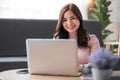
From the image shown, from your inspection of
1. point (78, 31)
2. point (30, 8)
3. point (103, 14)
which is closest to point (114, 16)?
point (103, 14)

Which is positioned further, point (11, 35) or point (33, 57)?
point (11, 35)

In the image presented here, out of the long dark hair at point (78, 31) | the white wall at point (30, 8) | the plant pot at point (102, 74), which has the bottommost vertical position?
the plant pot at point (102, 74)

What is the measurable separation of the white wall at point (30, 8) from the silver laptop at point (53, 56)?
290 cm

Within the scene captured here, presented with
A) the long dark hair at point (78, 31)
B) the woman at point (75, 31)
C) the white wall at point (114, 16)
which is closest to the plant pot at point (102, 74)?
the woman at point (75, 31)

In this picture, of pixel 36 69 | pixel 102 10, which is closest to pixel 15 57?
pixel 102 10

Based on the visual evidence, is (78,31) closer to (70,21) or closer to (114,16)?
(70,21)

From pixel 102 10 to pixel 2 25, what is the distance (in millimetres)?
1759

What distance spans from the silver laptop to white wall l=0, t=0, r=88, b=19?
114 inches

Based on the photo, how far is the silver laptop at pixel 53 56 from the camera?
5.23 feet

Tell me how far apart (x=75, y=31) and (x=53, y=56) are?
63 cm

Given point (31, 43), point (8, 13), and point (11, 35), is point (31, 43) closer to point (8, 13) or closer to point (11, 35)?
point (11, 35)

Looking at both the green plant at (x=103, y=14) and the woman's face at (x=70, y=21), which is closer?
the woman's face at (x=70, y=21)

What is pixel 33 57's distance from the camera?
1695 mm

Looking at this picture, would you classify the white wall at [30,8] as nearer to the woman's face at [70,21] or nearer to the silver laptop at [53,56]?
the woman's face at [70,21]
